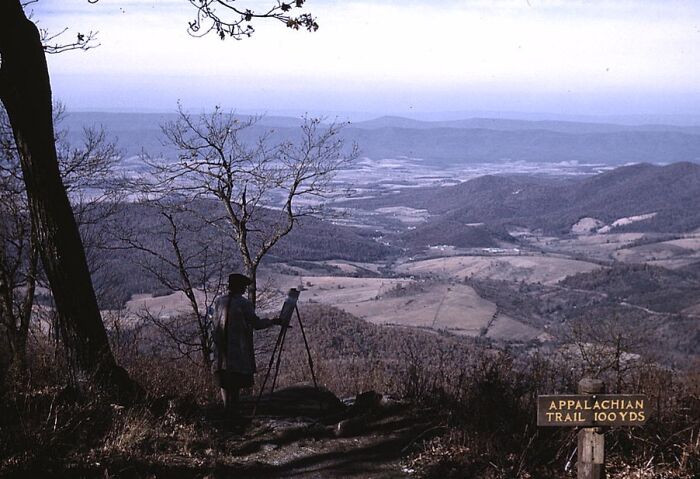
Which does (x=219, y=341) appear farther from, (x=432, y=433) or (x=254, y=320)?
(x=432, y=433)

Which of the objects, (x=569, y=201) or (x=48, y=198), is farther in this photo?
(x=569, y=201)

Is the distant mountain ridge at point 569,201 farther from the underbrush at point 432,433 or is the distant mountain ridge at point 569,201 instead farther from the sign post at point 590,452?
the sign post at point 590,452

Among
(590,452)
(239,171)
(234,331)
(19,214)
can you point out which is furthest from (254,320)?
(239,171)

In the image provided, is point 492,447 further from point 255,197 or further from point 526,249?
point 526,249

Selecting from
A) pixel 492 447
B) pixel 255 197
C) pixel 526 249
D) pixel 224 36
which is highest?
pixel 224 36

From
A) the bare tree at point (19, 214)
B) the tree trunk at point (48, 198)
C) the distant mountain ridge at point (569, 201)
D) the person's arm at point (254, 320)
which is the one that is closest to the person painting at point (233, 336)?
the person's arm at point (254, 320)

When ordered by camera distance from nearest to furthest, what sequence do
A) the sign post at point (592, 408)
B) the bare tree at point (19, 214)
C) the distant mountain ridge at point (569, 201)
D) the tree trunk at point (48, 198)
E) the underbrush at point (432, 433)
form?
the sign post at point (592, 408) → the underbrush at point (432, 433) → the tree trunk at point (48, 198) → the bare tree at point (19, 214) → the distant mountain ridge at point (569, 201)

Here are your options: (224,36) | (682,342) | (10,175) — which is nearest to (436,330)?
(682,342)
